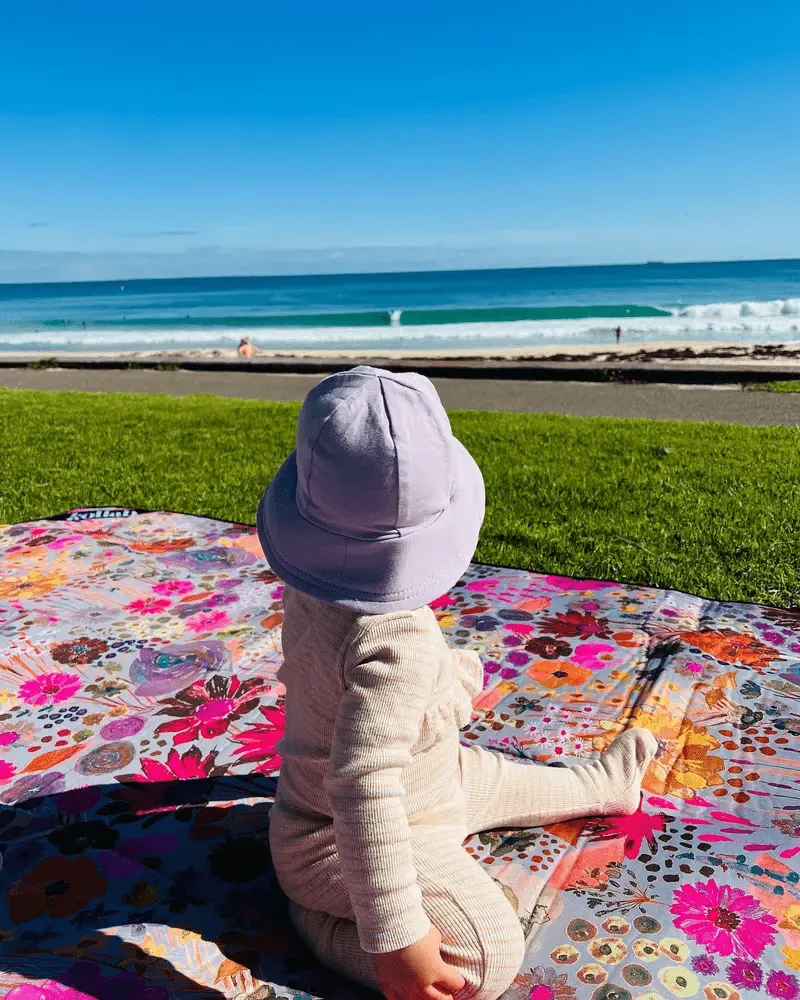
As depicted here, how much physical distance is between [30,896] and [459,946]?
0.90 meters

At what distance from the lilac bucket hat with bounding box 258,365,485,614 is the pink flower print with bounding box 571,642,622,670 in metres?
1.36

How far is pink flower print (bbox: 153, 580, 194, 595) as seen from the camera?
325cm

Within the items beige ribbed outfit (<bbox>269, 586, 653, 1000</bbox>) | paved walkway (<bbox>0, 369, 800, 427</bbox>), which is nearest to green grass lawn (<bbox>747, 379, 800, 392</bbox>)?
paved walkway (<bbox>0, 369, 800, 427</bbox>)

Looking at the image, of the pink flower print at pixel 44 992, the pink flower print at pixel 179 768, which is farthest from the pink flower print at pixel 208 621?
the pink flower print at pixel 44 992

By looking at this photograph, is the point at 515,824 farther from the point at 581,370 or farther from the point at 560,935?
the point at 581,370

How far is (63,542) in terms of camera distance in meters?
3.75

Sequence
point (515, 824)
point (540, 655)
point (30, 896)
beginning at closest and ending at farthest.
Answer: point (30, 896) → point (515, 824) → point (540, 655)

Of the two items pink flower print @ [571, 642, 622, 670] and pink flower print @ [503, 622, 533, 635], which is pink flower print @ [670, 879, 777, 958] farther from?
pink flower print @ [503, 622, 533, 635]

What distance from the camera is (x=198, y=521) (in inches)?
161

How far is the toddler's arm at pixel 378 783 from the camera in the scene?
1.33m

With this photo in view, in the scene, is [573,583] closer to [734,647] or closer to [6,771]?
[734,647]

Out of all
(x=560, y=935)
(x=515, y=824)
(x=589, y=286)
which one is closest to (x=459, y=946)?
(x=560, y=935)

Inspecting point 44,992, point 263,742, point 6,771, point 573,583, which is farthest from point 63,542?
point 44,992

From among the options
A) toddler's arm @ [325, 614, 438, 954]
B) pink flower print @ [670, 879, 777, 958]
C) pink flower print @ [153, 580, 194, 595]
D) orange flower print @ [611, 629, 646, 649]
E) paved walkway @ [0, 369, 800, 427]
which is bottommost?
paved walkway @ [0, 369, 800, 427]
